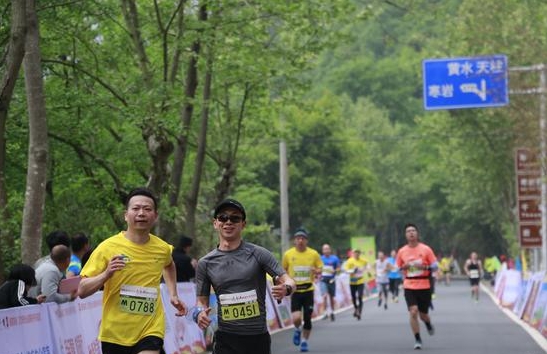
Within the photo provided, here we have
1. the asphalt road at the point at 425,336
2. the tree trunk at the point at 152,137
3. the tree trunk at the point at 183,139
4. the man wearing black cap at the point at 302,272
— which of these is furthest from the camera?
the tree trunk at the point at 183,139

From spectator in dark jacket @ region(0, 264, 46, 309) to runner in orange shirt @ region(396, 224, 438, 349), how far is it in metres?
8.66

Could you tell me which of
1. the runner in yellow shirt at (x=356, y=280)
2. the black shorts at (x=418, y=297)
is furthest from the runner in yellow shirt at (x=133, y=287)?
the runner in yellow shirt at (x=356, y=280)

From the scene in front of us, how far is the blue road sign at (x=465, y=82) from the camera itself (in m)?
35.8

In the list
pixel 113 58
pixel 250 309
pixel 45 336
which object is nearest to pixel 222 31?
pixel 113 58

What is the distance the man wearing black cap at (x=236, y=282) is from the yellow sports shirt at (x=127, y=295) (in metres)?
0.33

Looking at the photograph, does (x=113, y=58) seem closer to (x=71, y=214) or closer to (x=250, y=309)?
(x=71, y=214)

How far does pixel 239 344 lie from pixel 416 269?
10737mm

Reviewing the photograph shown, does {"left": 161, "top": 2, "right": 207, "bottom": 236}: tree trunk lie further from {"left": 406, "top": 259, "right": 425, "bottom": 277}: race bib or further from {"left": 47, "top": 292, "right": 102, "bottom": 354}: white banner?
{"left": 47, "top": 292, "right": 102, "bottom": 354}: white banner

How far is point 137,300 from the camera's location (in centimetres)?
1006

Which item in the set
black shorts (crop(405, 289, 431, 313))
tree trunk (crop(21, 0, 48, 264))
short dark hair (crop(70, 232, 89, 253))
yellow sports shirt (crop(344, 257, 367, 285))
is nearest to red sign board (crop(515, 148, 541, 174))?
yellow sports shirt (crop(344, 257, 367, 285))

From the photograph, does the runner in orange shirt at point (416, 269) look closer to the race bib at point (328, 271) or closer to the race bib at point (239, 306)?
the race bib at point (239, 306)

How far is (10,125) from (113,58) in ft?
13.6

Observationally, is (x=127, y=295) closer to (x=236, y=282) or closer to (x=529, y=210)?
(x=236, y=282)

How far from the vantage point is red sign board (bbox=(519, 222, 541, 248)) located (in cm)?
4238
